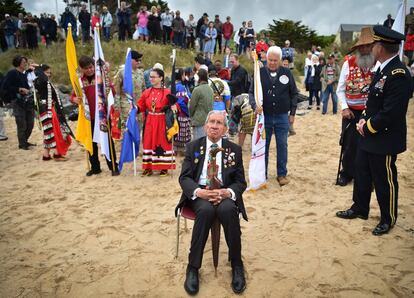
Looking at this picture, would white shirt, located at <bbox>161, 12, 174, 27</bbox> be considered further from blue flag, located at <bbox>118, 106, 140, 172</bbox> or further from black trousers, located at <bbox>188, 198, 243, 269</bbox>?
black trousers, located at <bbox>188, 198, 243, 269</bbox>

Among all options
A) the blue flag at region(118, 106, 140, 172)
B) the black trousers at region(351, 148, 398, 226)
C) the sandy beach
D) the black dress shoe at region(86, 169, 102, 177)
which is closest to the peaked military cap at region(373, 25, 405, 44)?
the black trousers at region(351, 148, 398, 226)

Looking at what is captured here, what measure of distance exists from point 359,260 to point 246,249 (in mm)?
1196

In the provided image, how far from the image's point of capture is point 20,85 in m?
7.99

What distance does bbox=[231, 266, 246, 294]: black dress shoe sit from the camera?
3.11 m

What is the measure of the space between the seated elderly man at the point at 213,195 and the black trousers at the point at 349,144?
2638 millimetres

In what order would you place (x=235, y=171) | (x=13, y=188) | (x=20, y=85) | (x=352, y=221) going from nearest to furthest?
(x=235, y=171) → (x=352, y=221) → (x=13, y=188) → (x=20, y=85)

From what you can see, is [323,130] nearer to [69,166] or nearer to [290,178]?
[290,178]

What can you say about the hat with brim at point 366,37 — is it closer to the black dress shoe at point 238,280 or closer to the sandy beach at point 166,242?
the sandy beach at point 166,242

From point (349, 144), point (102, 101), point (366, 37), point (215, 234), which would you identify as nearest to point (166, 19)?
point (102, 101)

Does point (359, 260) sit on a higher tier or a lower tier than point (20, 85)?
lower

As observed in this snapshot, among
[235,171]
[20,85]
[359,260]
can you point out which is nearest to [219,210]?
[235,171]

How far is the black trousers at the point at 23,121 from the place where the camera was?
818cm

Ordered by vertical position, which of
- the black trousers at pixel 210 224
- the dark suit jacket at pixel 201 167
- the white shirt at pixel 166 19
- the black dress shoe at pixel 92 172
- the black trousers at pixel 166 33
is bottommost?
the black dress shoe at pixel 92 172

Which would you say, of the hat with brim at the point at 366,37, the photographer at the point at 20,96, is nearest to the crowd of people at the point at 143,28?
the photographer at the point at 20,96
